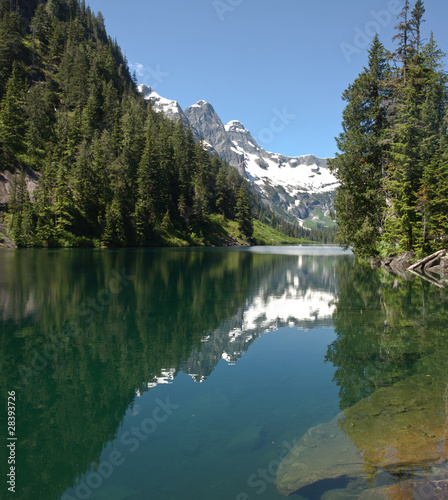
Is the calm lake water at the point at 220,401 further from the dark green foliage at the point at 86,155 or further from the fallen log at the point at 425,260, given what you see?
the dark green foliage at the point at 86,155

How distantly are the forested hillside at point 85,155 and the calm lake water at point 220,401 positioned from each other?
65408mm

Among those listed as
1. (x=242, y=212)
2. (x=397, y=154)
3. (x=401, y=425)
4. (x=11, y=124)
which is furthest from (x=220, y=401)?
(x=242, y=212)

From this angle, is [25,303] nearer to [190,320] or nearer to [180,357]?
[190,320]

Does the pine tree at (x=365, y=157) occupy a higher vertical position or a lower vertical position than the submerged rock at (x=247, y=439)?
higher

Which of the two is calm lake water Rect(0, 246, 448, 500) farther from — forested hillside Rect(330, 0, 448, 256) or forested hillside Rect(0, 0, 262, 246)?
Answer: forested hillside Rect(0, 0, 262, 246)

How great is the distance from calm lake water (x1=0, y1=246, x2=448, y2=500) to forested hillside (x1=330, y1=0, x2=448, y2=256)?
2391 centimetres

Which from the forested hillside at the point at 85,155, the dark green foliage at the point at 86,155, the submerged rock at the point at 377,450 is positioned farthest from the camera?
the dark green foliage at the point at 86,155

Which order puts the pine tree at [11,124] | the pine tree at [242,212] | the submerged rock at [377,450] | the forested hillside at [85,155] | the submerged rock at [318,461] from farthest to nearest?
the pine tree at [242,212] < the pine tree at [11,124] < the forested hillside at [85,155] < the submerged rock at [318,461] < the submerged rock at [377,450]

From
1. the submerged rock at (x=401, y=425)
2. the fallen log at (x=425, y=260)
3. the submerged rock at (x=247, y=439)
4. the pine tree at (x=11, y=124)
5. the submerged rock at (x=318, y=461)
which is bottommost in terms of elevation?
the submerged rock at (x=247, y=439)

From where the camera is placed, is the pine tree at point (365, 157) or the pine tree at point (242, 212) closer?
the pine tree at point (365, 157)

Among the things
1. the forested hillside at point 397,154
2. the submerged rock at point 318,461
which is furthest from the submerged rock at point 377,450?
the forested hillside at point 397,154

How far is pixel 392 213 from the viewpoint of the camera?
4297cm

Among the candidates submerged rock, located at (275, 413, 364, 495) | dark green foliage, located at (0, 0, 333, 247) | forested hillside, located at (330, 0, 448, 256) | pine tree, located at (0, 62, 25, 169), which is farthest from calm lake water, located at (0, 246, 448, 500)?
pine tree, located at (0, 62, 25, 169)

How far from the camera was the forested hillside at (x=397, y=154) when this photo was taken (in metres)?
39.1
